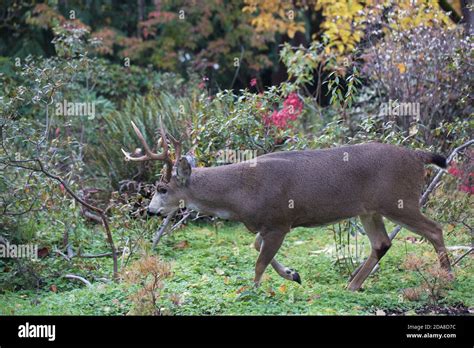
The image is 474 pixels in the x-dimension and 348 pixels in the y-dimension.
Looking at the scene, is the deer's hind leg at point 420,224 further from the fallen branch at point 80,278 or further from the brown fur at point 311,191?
the fallen branch at point 80,278

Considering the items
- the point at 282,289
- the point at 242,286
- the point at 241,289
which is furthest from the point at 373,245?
the point at 241,289

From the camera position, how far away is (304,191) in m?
8.97

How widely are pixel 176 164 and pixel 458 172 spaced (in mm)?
4530

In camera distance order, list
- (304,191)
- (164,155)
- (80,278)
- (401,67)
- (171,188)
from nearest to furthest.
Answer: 1. (164,155)
2. (304,191)
3. (171,188)
4. (80,278)
5. (401,67)

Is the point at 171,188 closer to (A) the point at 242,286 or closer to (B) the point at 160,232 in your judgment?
(A) the point at 242,286

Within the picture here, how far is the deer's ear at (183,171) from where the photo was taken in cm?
901

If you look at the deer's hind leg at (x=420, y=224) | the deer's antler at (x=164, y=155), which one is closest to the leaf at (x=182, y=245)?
the deer's antler at (x=164, y=155)

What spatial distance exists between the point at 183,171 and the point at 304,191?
1.29 m

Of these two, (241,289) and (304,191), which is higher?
(304,191)


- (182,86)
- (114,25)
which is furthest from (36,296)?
(114,25)

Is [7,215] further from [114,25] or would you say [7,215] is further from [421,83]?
[114,25]

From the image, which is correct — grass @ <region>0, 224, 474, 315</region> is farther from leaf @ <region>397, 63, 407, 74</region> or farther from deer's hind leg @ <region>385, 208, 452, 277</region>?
leaf @ <region>397, 63, 407, 74</region>

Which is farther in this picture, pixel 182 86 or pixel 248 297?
pixel 182 86

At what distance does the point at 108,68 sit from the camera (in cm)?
1848
